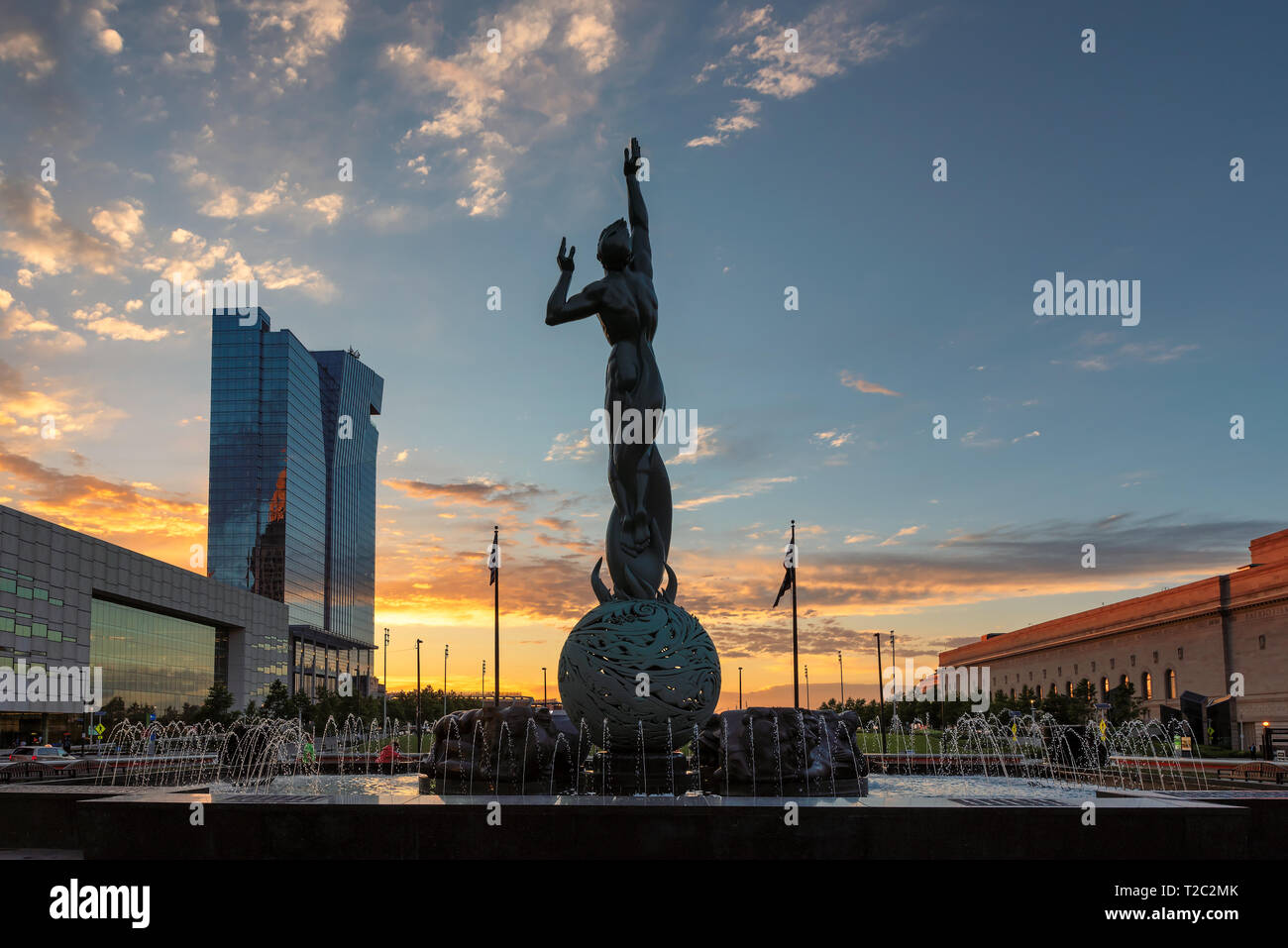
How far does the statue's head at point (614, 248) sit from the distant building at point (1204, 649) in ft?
158

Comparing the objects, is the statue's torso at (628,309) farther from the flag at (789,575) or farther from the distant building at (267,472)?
the distant building at (267,472)

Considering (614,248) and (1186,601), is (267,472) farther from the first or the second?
(614,248)

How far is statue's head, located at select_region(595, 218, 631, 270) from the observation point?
13250mm

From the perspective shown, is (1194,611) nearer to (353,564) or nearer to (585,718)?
(585,718)

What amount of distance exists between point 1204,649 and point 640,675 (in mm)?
57446

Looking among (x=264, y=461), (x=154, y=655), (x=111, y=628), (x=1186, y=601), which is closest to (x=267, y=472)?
(x=264, y=461)

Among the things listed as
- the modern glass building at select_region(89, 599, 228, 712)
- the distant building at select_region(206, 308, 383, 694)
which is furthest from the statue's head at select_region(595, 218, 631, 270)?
the distant building at select_region(206, 308, 383, 694)

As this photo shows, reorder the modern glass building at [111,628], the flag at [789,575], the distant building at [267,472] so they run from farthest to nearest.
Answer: the distant building at [267,472] < the modern glass building at [111,628] < the flag at [789,575]

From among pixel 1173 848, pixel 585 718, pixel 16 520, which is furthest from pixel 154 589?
pixel 1173 848

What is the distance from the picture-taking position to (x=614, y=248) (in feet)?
43.4

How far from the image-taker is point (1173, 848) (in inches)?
324

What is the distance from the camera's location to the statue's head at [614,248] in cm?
1325

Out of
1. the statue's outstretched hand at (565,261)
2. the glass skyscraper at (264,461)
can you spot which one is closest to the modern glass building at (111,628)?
the glass skyscraper at (264,461)
